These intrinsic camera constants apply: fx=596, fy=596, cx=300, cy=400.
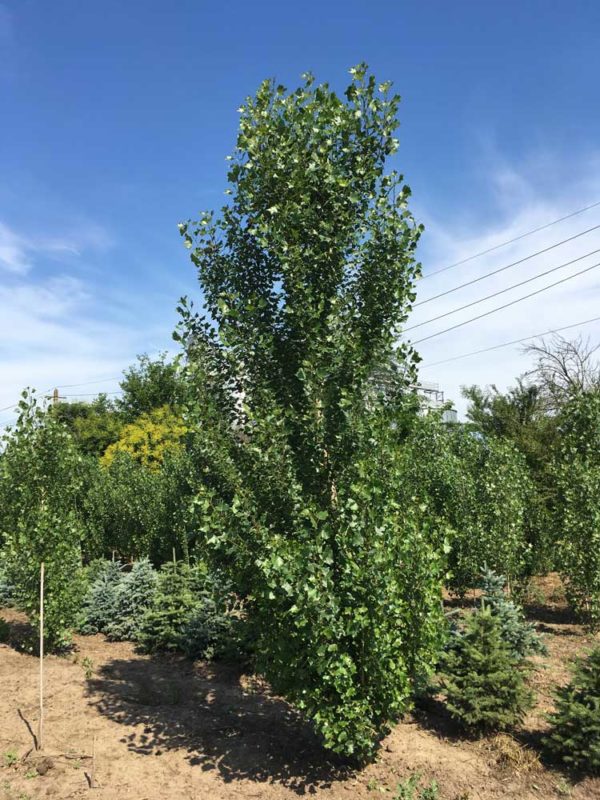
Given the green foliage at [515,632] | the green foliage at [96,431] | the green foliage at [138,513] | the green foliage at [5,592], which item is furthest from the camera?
the green foliage at [96,431]

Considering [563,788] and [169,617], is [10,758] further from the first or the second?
[563,788]

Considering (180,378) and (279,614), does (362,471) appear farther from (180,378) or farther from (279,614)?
(180,378)

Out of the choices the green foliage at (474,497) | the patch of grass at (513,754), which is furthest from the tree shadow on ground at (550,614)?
the patch of grass at (513,754)

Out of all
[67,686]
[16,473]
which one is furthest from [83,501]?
[67,686]

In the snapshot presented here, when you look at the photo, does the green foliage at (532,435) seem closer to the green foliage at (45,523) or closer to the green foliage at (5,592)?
the green foliage at (45,523)

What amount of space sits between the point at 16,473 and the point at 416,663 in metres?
6.62

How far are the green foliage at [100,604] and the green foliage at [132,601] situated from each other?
0.28ft

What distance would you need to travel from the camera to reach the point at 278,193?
5070mm

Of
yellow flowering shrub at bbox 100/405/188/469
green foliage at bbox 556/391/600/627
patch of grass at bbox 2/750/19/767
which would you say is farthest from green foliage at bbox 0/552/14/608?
yellow flowering shrub at bbox 100/405/188/469

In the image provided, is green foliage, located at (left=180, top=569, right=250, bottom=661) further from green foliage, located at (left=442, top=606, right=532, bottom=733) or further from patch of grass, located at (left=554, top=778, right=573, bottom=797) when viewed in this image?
patch of grass, located at (left=554, top=778, right=573, bottom=797)

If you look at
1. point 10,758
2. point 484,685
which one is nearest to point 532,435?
point 484,685

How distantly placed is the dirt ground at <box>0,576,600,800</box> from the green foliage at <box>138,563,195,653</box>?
117cm

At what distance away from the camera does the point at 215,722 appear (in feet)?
19.9

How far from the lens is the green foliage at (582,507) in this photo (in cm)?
938
